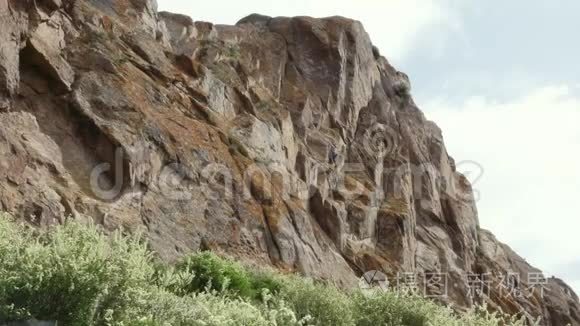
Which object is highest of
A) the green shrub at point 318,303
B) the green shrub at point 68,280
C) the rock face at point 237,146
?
the rock face at point 237,146

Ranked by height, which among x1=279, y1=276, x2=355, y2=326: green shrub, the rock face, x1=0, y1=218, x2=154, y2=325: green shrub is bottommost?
x1=0, y1=218, x2=154, y2=325: green shrub

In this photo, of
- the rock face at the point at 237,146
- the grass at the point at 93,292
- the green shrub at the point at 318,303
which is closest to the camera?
the grass at the point at 93,292

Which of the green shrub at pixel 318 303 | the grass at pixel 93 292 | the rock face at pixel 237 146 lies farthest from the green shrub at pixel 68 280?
the rock face at pixel 237 146

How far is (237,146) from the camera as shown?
142 ft

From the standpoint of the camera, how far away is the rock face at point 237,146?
103ft

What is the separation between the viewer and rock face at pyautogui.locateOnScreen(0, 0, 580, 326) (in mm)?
31516

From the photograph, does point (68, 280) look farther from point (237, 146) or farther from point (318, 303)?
point (237, 146)

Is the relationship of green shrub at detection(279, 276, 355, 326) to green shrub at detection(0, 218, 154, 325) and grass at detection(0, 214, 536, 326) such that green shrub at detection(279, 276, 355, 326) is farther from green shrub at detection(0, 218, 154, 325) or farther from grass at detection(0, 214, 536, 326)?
green shrub at detection(0, 218, 154, 325)

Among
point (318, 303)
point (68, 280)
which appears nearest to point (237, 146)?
point (318, 303)

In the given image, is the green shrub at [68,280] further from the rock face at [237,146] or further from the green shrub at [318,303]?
the rock face at [237,146]

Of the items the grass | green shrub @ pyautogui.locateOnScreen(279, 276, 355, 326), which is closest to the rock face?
green shrub @ pyautogui.locateOnScreen(279, 276, 355, 326)

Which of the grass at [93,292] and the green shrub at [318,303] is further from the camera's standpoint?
the green shrub at [318,303]

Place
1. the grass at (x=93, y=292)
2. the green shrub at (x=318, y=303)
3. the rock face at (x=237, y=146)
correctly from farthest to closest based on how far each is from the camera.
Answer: the rock face at (x=237, y=146), the green shrub at (x=318, y=303), the grass at (x=93, y=292)

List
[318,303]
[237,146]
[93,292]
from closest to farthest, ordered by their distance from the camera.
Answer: [93,292] → [318,303] → [237,146]
